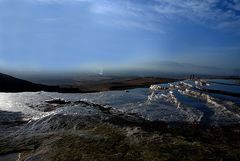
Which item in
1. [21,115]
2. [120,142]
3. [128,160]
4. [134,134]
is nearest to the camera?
[128,160]

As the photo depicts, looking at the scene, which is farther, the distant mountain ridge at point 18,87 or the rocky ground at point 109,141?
the distant mountain ridge at point 18,87

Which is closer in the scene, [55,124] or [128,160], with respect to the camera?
[128,160]

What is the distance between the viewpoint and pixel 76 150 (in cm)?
1455

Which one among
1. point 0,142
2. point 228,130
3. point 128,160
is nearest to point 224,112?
point 228,130

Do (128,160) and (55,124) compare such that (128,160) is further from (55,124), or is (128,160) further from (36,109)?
(36,109)

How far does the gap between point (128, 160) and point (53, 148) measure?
404 centimetres

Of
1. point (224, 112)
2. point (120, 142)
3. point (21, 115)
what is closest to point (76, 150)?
point (120, 142)

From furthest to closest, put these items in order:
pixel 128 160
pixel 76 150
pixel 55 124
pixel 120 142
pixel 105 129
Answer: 1. pixel 55 124
2. pixel 105 129
3. pixel 120 142
4. pixel 76 150
5. pixel 128 160

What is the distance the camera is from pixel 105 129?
61.4ft

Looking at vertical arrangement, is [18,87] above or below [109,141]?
below

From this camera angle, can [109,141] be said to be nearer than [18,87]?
Yes

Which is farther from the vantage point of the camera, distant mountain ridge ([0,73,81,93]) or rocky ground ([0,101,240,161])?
distant mountain ridge ([0,73,81,93])

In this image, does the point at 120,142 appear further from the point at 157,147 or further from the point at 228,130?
the point at 228,130

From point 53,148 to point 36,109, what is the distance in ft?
48.0
